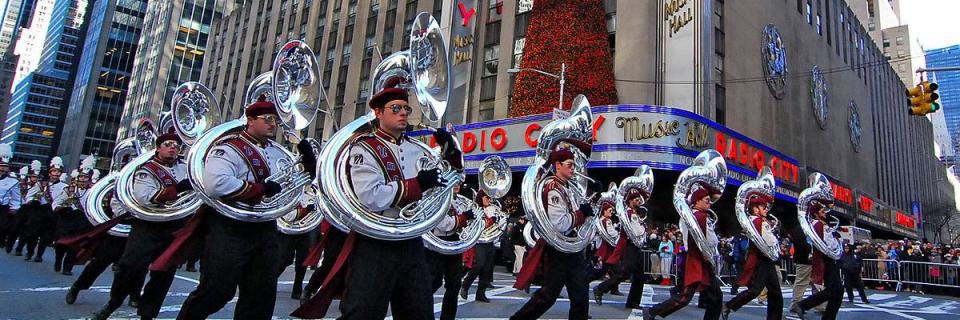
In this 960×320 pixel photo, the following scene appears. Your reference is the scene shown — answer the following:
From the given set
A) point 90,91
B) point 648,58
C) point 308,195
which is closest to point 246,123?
point 308,195

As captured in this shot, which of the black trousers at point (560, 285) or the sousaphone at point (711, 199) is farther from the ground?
the sousaphone at point (711, 199)

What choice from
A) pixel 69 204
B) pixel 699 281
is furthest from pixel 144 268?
pixel 69 204

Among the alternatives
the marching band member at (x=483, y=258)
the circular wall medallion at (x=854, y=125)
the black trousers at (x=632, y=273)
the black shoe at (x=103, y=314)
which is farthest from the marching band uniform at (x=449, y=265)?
the circular wall medallion at (x=854, y=125)

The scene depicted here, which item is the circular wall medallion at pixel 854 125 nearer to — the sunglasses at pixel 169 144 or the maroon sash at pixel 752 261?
the maroon sash at pixel 752 261

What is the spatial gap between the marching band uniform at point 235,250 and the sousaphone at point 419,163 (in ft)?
3.07

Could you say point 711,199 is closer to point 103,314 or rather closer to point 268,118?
point 268,118

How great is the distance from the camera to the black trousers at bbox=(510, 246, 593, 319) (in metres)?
5.58

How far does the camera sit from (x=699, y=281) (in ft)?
22.6

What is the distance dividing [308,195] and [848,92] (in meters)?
45.2

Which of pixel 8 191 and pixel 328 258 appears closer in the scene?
pixel 328 258

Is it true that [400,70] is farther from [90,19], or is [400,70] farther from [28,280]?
[90,19]

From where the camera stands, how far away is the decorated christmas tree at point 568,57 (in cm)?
2545

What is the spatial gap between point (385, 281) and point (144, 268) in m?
3.45

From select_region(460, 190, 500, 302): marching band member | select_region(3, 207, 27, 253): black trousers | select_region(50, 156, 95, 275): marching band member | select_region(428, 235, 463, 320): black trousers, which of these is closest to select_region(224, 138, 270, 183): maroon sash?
select_region(428, 235, 463, 320): black trousers
